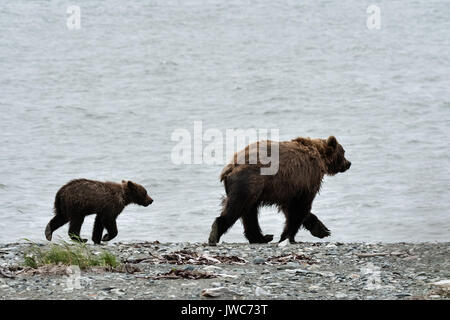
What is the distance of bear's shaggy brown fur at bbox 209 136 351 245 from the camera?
10.6 metres

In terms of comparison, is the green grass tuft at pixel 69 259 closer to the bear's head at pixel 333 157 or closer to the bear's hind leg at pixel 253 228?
the bear's hind leg at pixel 253 228

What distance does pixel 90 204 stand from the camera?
39.7 feet

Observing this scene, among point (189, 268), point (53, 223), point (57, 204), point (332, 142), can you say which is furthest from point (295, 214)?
point (53, 223)

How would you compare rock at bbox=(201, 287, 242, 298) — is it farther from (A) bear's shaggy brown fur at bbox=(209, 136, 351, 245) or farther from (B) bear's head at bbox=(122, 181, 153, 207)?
(B) bear's head at bbox=(122, 181, 153, 207)

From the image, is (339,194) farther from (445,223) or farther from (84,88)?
(84,88)

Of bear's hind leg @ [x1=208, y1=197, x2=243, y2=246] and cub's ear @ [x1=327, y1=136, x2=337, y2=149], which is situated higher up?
cub's ear @ [x1=327, y1=136, x2=337, y2=149]

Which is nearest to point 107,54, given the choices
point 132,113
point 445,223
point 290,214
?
point 132,113

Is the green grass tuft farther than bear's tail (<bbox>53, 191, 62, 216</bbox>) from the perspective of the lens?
No

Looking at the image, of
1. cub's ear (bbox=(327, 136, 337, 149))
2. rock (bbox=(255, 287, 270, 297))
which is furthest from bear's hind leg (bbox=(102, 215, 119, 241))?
rock (bbox=(255, 287, 270, 297))

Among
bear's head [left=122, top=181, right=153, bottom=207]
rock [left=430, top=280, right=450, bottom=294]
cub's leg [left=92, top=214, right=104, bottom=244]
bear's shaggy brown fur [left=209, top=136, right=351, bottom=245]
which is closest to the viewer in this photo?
rock [left=430, top=280, right=450, bottom=294]

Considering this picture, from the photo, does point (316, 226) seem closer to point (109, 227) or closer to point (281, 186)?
point (281, 186)

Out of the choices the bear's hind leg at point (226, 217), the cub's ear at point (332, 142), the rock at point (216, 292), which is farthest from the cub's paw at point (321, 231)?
the rock at point (216, 292)

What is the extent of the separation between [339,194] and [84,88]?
44.0 ft

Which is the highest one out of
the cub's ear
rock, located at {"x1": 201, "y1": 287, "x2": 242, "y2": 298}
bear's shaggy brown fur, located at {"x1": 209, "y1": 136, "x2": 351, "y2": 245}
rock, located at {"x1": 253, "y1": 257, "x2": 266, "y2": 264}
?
→ the cub's ear
